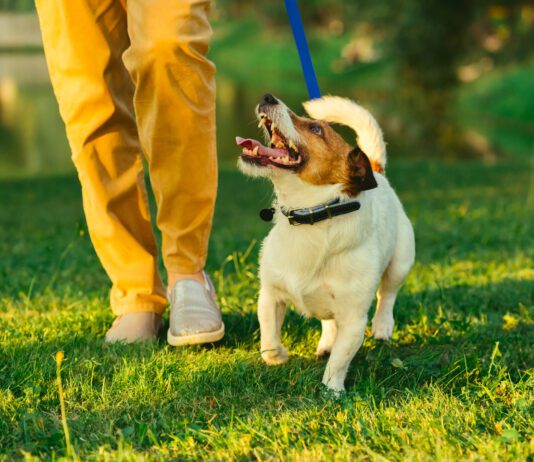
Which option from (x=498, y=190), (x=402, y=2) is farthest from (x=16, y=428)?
(x=402, y=2)

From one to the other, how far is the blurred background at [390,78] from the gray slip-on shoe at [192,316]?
9.71 metres

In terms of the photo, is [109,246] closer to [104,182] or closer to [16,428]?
[104,182]

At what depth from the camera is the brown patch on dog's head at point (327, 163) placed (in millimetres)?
2896

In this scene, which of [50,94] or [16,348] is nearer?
[16,348]

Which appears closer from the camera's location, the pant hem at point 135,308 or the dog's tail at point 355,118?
A: the dog's tail at point 355,118

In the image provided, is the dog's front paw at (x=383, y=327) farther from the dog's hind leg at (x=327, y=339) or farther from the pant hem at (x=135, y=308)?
the pant hem at (x=135, y=308)

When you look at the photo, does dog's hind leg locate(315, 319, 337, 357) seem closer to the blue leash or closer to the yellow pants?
the yellow pants

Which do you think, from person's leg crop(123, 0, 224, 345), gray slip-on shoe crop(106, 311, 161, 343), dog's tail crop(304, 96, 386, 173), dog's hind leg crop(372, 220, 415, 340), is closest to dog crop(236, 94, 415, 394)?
dog's tail crop(304, 96, 386, 173)

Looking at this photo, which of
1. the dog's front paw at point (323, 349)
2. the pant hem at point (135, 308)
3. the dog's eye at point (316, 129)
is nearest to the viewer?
the dog's eye at point (316, 129)

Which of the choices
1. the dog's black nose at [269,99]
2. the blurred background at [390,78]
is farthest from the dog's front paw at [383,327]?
the blurred background at [390,78]

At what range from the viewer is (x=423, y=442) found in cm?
236

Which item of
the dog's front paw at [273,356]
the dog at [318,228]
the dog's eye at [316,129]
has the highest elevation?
the dog's eye at [316,129]

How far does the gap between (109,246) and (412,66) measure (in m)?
26.6

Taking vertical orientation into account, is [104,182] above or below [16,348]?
above
